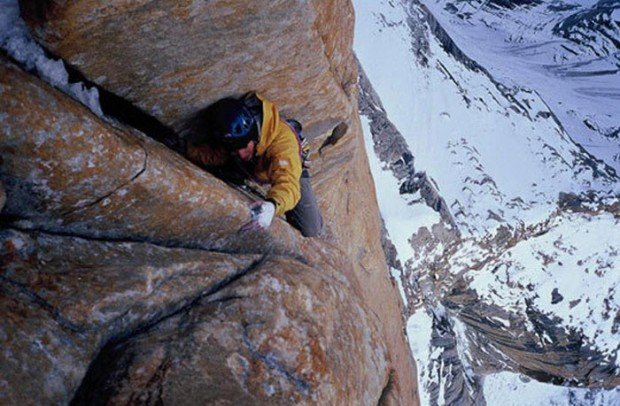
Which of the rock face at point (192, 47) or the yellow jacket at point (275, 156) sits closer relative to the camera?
the rock face at point (192, 47)

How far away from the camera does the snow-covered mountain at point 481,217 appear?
19500mm

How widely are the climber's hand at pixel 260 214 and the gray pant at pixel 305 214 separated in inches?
62.7

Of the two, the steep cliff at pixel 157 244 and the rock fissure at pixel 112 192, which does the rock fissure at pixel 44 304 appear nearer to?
the steep cliff at pixel 157 244

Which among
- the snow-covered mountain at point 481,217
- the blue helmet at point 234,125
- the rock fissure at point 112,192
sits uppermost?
the blue helmet at point 234,125

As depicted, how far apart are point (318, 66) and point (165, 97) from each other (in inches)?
81.3

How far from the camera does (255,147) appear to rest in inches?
216

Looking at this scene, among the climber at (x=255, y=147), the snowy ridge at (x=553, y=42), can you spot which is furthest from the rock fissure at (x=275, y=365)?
the snowy ridge at (x=553, y=42)

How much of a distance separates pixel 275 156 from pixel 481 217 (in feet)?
57.4

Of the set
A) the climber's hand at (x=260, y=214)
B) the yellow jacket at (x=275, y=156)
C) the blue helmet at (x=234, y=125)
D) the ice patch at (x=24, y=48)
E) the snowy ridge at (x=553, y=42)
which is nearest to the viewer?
the ice patch at (x=24, y=48)

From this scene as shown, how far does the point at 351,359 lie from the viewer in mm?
5297

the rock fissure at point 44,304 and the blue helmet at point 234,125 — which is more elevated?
the blue helmet at point 234,125

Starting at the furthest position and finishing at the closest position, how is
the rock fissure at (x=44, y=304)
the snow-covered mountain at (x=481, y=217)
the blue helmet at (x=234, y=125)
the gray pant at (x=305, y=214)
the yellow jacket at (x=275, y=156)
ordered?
the snow-covered mountain at (x=481, y=217), the gray pant at (x=305, y=214), the yellow jacket at (x=275, y=156), the blue helmet at (x=234, y=125), the rock fissure at (x=44, y=304)

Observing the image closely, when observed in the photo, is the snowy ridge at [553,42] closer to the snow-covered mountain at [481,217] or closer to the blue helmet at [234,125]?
the snow-covered mountain at [481,217]

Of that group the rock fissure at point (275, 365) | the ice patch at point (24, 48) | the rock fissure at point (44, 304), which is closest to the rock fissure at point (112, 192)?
the rock fissure at point (44, 304)
